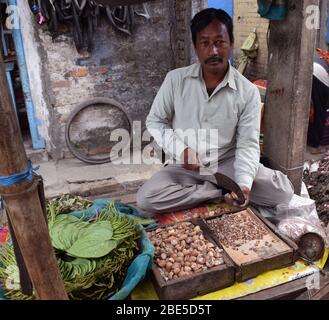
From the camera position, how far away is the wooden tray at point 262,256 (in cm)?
227

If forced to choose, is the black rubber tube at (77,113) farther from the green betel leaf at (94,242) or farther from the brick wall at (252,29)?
the brick wall at (252,29)

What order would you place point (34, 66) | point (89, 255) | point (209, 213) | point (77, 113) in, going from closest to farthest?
point (89, 255) < point (209, 213) < point (34, 66) < point (77, 113)

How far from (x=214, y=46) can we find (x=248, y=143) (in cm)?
80

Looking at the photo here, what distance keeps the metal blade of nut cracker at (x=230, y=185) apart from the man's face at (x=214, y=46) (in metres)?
0.84

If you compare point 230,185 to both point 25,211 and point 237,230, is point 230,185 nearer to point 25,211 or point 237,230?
point 237,230

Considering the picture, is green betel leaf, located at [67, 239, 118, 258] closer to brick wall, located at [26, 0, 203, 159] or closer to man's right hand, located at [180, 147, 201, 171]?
man's right hand, located at [180, 147, 201, 171]

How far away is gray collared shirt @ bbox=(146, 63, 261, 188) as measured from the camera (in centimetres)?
A: 294

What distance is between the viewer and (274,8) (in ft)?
9.70

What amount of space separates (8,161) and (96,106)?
3.91 m

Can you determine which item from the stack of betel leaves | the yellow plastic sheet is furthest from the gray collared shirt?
the stack of betel leaves

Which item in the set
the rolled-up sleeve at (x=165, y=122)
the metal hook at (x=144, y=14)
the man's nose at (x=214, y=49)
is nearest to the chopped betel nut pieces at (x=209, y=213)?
the rolled-up sleeve at (x=165, y=122)

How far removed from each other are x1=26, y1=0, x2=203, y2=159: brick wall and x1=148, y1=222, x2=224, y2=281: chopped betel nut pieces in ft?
9.27

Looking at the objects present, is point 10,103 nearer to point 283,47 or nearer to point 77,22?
point 283,47

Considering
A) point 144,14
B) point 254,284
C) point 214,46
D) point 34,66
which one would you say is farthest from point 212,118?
point 34,66
